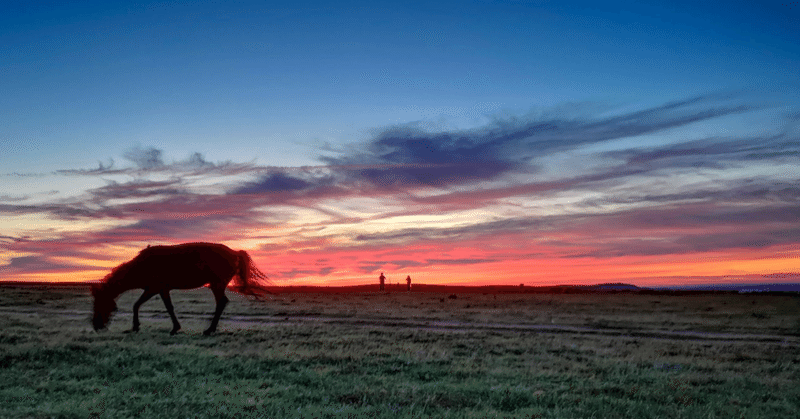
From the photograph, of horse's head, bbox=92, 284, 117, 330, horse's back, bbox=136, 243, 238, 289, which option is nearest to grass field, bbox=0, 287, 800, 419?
horse's head, bbox=92, 284, 117, 330

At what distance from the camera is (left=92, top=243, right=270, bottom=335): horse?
20.4 metres

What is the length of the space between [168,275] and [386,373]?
33.5 ft

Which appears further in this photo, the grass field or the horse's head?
the horse's head

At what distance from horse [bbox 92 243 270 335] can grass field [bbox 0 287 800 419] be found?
1.00 m

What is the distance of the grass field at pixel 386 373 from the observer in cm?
1030

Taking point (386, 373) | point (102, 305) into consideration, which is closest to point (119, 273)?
point (102, 305)

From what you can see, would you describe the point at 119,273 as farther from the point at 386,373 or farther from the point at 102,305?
the point at 386,373

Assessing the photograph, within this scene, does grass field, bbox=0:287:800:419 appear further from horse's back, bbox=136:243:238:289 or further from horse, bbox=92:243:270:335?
horse's back, bbox=136:243:238:289

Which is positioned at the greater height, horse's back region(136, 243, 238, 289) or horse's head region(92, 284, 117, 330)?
horse's back region(136, 243, 238, 289)

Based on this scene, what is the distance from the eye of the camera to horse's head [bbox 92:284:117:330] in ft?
67.3

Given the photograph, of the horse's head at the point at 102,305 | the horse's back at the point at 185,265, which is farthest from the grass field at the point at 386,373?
the horse's back at the point at 185,265

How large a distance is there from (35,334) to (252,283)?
6.93 meters

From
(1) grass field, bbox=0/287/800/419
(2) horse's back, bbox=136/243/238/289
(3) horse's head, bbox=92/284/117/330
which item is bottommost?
(1) grass field, bbox=0/287/800/419

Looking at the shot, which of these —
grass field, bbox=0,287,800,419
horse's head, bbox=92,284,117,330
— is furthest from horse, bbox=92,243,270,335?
grass field, bbox=0,287,800,419
